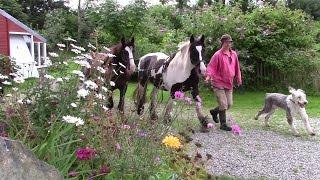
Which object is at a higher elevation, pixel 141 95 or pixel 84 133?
pixel 84 133

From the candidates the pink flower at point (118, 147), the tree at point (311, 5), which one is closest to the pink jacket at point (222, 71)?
the pink flower at point (118, 147)

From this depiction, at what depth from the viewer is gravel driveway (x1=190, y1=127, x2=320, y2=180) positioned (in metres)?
6.81

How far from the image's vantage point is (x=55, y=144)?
387 cm

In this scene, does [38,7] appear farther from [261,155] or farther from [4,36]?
[261,155]

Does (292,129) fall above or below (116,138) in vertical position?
below

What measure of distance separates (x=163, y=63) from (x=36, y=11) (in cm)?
4797

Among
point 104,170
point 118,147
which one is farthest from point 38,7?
point 104,170

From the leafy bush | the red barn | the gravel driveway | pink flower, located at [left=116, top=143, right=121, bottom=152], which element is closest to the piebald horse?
the gravel driveway

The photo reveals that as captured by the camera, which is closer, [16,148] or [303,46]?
[16,148]

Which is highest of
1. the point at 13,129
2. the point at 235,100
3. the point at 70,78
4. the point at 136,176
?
the point at 70,78

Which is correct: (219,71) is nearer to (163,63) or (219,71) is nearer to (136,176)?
(163,63)

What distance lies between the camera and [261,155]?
8016mm

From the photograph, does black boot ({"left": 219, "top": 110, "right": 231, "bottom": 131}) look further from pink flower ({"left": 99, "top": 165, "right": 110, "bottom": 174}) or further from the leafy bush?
pink flower ({"left": 99, "top": 165, "right": 110, "bottom": 174})

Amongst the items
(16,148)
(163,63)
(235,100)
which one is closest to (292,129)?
(163,63)
